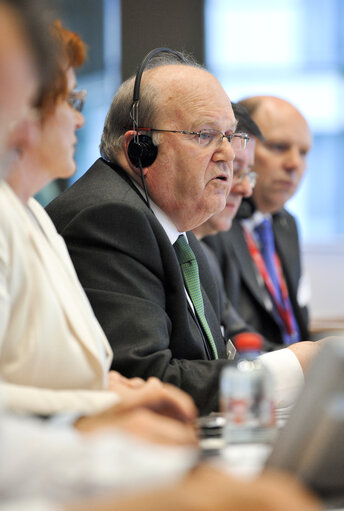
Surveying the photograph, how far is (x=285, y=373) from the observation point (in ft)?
6.66

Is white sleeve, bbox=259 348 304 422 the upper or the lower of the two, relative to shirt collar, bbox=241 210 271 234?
upper

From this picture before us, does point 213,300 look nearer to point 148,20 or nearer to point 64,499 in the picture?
point 64,499

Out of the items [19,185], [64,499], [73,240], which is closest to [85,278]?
[73,240]

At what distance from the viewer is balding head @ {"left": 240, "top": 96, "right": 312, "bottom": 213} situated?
380 cm

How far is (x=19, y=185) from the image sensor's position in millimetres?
1515

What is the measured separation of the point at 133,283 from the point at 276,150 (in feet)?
6.87

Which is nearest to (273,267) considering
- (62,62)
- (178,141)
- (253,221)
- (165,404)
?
(253,221)

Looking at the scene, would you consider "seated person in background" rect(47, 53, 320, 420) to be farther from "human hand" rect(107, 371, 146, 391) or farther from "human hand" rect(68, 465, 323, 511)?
"human hand" rect(68, 465, 323, 511)

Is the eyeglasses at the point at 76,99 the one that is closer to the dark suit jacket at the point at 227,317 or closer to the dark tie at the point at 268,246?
the dark suit jacket at the point at 227,317

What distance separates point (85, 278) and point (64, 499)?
102cm

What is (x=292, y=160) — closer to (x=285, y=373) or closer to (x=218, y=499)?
(x=285, y=373)

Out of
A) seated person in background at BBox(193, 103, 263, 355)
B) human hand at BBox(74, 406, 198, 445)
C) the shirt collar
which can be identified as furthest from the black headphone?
the shirt collar

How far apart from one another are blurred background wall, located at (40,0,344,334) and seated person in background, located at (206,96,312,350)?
2.28m

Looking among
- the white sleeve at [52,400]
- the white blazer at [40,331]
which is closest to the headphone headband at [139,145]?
the white blazer at [40,331]
